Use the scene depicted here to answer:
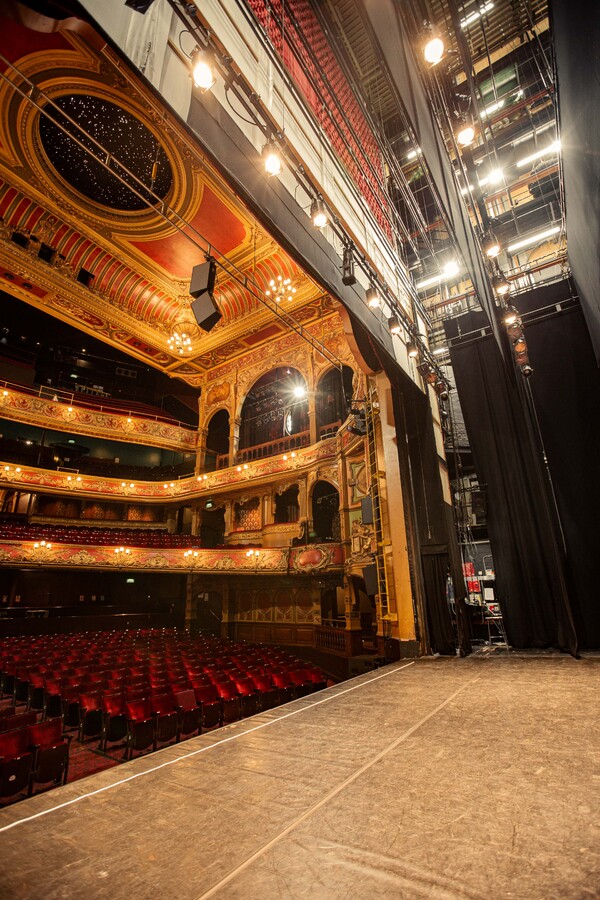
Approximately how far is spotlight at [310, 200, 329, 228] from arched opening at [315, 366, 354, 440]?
33.2 ft

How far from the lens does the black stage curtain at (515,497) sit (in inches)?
271

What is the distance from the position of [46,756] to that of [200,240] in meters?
12.9

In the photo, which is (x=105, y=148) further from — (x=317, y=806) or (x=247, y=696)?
(x=317, y=806)

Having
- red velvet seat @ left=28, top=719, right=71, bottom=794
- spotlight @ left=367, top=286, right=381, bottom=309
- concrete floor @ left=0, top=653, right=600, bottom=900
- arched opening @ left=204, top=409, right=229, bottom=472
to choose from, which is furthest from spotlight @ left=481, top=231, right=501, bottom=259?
arched opening @ left=204, top=409, right=229, bottom=472

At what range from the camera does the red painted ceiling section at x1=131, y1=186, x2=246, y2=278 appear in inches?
435

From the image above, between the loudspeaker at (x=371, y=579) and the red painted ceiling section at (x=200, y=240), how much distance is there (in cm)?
897

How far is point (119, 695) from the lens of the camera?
5090mm

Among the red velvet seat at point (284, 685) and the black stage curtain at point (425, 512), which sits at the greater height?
the black stage curtain at point (425, 512)

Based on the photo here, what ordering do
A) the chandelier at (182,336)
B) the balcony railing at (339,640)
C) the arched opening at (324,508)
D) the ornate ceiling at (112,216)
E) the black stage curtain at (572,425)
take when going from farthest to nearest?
the chandelier at (182,336) → the arched opening at (324,508) → the balcony railing at (339,640) → the ornate ceiling at (112,216) → the black stage curtain at (572,425)

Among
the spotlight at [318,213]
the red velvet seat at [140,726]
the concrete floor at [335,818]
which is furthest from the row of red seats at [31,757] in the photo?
the spotlight at [318,213]

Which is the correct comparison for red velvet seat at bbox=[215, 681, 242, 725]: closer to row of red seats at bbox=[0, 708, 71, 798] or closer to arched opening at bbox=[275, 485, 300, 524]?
row of red seats at bbox=[0, 708, 71, 798]

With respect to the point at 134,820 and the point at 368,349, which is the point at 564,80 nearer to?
the point at 368,349

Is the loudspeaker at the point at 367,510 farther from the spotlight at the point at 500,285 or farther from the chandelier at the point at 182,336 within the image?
the chandelier at the point at 182,336

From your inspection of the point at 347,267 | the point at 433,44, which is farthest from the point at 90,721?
the point at 433,44
